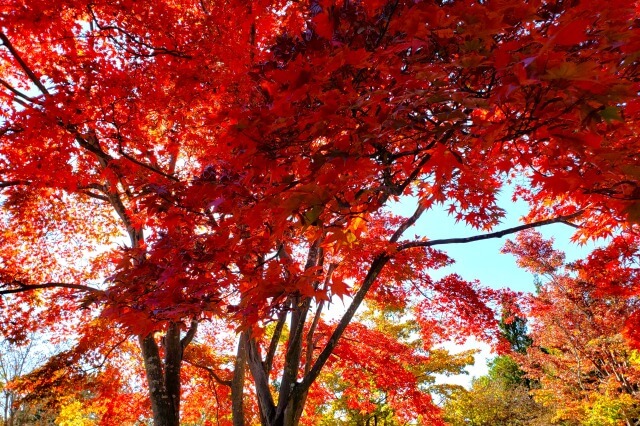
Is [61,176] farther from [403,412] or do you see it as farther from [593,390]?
[593,390]

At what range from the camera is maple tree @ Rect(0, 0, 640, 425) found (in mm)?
1926

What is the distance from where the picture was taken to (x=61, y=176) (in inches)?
230

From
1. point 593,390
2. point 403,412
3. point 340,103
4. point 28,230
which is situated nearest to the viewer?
point 340,103

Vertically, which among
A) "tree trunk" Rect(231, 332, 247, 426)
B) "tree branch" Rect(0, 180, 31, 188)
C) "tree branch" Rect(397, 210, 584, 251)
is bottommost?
"tree trunk" Rect(231, 332, 247, 426)

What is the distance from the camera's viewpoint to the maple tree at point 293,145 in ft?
6.32

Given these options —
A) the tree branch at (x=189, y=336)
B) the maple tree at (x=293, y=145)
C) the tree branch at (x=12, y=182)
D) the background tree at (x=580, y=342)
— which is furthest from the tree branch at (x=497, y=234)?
the background tree at (x=580, y=342)

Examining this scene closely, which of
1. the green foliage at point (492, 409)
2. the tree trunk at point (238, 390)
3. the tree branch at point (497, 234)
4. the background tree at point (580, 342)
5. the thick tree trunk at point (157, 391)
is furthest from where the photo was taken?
the green foliage at point (492, 409)

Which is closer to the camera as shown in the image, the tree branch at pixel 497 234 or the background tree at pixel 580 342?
the tree branch at pixel 497 234

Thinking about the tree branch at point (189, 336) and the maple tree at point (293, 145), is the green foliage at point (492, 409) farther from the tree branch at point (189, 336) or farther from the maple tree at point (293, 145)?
the tree branch at point (189, 336)

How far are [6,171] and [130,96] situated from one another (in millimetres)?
2205

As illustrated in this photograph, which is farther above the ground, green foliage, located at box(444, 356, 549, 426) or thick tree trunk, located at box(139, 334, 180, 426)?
thick tree trunk, located at box(139, 334, 180, 426)

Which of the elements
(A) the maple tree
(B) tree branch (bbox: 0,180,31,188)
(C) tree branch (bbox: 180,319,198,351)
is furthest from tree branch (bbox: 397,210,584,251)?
(B) tree branch (bbox: 0,180,31,188)

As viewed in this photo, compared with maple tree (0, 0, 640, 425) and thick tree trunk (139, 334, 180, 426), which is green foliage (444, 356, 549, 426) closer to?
maple tree (0, 0, 640, 425)

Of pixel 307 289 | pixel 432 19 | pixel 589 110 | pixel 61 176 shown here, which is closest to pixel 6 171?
pixel 61 176
